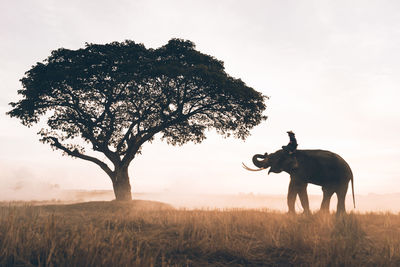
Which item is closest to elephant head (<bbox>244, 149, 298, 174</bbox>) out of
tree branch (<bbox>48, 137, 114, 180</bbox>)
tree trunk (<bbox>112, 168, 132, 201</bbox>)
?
tree trunk (<bbox>112, 168, 132, 201</bbox>)

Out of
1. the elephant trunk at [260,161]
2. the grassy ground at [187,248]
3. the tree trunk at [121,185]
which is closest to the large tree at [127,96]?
the tree trunk at [121,185]

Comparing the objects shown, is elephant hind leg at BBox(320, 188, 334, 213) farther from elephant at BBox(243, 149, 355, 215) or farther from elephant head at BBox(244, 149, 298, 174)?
elephant head at BBox(244, 149, 298, 174)

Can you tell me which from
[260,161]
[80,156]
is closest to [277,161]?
[260,161]

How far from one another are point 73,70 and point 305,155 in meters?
15.3

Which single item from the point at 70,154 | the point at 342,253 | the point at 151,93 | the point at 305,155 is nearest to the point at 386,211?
the point at 305,155

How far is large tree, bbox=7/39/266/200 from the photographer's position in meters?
20.2

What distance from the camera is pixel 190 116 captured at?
22.9 m

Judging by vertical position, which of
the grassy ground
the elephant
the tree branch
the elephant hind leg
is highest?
the tree branch

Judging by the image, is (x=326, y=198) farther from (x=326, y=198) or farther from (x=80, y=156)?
(x=80, y=156)

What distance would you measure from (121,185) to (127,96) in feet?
20.0

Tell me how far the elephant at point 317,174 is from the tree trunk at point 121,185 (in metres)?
12.7

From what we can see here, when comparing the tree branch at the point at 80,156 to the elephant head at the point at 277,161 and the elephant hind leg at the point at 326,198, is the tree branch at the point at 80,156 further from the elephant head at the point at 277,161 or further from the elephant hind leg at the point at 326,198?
the elephant hind leg at the point at 326,198

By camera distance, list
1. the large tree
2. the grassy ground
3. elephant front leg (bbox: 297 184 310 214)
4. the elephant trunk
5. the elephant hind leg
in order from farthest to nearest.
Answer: the large tree → the elephant trunk → elephant front leg (bbox: 297 184 310 214) → the elephant hind leg → the grassy ground

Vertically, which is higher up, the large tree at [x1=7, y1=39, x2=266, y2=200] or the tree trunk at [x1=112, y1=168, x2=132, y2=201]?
the large tree at [x1=7, y1=39, x2=266, y2=200]
